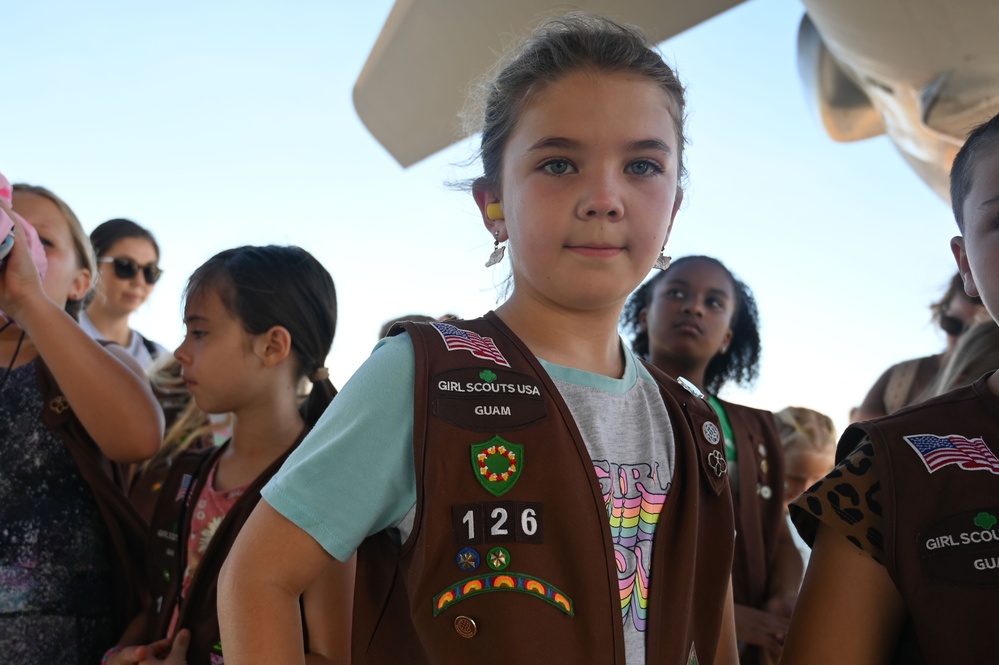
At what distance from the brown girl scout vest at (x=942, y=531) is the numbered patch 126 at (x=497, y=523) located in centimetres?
40

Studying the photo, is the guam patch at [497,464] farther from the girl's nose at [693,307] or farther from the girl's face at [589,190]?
the girl's nose at [693,307]

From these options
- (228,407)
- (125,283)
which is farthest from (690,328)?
(125,283)

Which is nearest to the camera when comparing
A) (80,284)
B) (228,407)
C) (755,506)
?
(228,407)

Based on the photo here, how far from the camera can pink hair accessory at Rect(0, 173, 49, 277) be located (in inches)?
63.0

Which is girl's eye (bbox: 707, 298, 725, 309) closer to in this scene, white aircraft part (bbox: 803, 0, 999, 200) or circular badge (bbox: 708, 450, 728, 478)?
white aircraft part (bbox: 803, 0, 999, 200)

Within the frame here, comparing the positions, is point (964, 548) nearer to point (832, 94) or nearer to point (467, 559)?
point (467, 559)

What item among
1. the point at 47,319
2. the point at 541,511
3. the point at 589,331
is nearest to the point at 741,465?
the point at 589,331

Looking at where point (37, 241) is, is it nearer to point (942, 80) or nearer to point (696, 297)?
point (696, 297)

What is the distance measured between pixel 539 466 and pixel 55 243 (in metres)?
1.50

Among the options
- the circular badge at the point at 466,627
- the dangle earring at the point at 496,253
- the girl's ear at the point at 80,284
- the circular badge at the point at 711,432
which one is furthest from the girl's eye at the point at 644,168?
the girl's ear at the point at 80,284

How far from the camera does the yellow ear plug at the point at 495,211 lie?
1.26 metres

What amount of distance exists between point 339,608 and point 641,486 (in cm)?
57

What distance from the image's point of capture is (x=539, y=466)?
99 centimetres

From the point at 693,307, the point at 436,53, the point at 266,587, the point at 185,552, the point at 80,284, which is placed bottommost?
the point at 185,552
